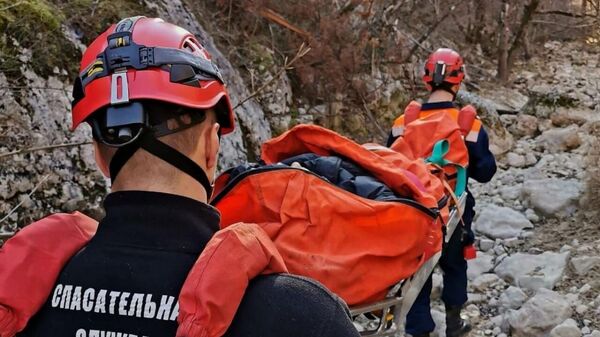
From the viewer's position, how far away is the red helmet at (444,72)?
4148 mm

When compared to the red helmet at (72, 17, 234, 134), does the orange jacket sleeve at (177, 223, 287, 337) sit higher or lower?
lower

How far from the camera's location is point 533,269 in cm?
486

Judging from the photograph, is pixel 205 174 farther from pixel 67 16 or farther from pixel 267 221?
pixel 67 16

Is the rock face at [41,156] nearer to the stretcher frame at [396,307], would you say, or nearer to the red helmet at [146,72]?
the stretcher frame at [396,307]

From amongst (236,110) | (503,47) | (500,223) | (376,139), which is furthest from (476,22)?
(236,110)

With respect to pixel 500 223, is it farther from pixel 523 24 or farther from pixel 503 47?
pixel 523 24

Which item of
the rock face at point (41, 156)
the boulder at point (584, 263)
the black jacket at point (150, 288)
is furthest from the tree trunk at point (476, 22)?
the black jacket at point (150, 288)

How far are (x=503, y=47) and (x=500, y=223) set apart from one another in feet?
22.5

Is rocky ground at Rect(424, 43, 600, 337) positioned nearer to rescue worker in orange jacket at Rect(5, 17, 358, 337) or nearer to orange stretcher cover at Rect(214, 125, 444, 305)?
orange stretcher cover at Rect(214, 125, 444, 305)

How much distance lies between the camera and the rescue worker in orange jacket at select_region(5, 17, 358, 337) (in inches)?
43.8

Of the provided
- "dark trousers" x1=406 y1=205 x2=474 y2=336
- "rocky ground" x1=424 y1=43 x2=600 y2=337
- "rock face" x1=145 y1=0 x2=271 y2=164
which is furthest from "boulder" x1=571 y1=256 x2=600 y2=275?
"rock face" x1=145 y1=0 x2=271 y2=164

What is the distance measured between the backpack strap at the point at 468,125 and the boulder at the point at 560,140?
15.0ft

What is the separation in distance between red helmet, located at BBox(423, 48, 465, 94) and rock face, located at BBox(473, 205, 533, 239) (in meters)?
2.07

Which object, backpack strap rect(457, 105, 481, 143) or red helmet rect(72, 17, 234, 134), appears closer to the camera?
red helmet rect(72, 17, 234, 134)
